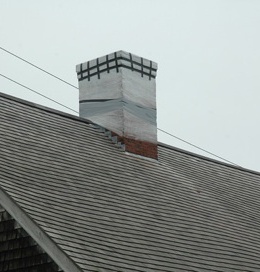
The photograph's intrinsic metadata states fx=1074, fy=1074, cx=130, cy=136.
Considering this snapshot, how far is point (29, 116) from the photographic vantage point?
16.2 metres

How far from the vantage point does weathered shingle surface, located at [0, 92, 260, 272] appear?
41.0ft

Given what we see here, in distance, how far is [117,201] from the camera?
46.9ft

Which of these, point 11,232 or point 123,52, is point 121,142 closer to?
point 123,52

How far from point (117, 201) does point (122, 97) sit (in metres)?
3.99

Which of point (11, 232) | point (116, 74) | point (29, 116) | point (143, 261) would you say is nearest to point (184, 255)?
point (143, 261)

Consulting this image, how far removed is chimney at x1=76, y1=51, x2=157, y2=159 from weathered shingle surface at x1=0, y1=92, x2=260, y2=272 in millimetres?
419

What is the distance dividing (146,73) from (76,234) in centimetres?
682

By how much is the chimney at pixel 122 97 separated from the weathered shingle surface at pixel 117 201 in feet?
1.37

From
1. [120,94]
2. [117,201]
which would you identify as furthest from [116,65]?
[117,201]

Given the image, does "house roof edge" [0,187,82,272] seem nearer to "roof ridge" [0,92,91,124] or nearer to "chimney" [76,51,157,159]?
"roof ridge" [0,92,91,124]

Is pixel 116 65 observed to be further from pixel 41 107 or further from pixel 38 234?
pixel 38 234

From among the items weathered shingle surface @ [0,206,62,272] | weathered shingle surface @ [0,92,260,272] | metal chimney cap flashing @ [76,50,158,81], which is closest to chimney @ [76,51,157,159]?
metal chimney cap flashing @ [76,50,158,81]

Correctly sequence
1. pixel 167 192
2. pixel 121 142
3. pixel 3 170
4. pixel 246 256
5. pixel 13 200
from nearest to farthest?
pixel 13 200, pixel 3 170, pixel 246 256, pixel 167 192, pixel 121 142

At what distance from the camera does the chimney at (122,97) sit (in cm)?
1778
